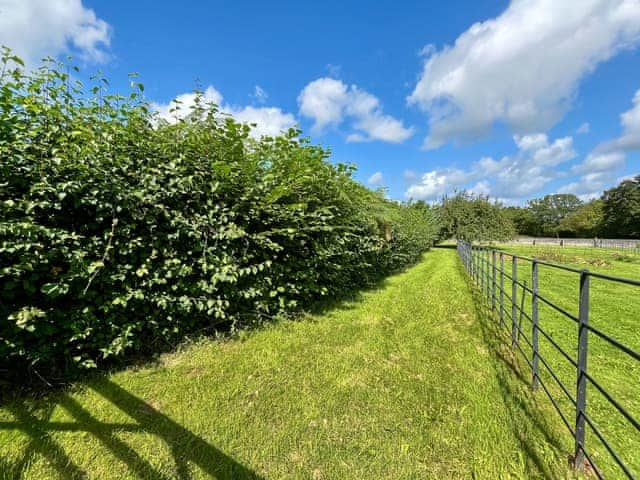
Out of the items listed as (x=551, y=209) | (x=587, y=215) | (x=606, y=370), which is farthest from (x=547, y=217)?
(x=606, y=370)

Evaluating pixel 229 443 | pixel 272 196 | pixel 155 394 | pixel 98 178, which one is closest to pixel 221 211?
pixel 272 196

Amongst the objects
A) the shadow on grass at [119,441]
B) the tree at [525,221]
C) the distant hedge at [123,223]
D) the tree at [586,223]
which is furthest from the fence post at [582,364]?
the tree at [525,221]

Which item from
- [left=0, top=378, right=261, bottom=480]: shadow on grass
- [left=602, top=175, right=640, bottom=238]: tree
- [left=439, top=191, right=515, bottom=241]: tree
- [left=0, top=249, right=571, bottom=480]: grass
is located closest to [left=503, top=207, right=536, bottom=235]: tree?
[left=602, top=175, right=640, bottom=238]: tree

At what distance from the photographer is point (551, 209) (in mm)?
75438

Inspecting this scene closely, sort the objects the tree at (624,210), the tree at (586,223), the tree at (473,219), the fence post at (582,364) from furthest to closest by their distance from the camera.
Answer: the tree at (586,223)
the tree at (624,210)
the tree at (473,219)
the fence post at (582,364)

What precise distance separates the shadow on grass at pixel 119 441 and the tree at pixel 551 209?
278ft

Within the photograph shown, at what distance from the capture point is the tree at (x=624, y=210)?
4441cm

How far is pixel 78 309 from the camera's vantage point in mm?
2467

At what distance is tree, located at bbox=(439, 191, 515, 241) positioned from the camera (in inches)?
933

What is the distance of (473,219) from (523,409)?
2499 centimetres

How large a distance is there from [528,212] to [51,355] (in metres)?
90.4

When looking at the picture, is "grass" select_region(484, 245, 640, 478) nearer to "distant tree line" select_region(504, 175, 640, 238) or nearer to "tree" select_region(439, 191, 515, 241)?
"tree" select_region(439, 191, 515, 241)

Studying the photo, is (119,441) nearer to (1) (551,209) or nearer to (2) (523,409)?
(2) (523,409)

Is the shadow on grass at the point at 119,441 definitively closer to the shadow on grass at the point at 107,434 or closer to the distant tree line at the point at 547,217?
the shadow on grass at the point at 107,434
